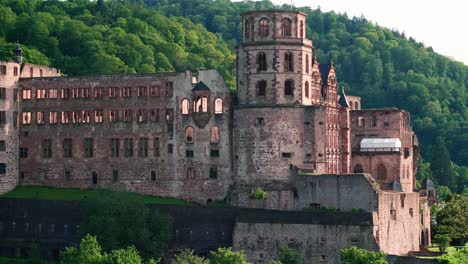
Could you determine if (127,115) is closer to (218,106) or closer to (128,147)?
(128,147)

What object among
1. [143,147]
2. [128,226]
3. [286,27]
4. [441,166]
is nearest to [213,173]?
[143,147]

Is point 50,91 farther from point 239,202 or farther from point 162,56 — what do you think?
point 162,56

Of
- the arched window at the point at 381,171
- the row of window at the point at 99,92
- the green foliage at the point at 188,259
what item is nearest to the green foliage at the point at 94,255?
the green foliage at the point at 188,259

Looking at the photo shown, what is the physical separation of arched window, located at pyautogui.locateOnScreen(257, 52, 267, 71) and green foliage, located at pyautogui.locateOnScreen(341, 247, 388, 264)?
61.2ft

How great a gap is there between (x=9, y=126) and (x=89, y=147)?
7.41 meters

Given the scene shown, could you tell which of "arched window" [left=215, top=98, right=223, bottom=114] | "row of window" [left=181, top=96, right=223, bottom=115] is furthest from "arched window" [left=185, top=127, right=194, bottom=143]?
"arched window" [left=215, top=98, right=223, bottom=114]

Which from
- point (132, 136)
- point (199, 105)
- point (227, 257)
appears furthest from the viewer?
point (132, 136)

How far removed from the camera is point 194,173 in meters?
122

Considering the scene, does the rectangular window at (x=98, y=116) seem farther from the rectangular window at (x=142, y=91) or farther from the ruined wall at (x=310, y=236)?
the ruined wall at (x=310, y=236)

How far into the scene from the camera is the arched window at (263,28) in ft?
391

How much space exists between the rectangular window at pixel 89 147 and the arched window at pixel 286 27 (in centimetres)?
1959

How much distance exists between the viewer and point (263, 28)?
11925 centimetres

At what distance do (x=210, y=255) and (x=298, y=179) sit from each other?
9.48 m

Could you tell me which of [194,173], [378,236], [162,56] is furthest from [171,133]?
[162,56]
